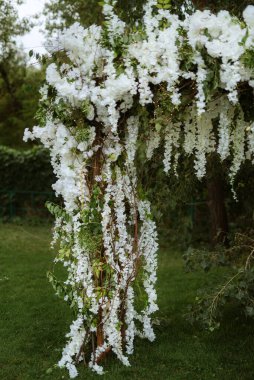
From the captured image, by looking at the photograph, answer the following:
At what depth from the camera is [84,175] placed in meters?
4.85

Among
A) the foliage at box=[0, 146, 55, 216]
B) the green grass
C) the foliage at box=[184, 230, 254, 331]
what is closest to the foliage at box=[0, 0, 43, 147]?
the foliage at box=[0, 146, 55, 216]

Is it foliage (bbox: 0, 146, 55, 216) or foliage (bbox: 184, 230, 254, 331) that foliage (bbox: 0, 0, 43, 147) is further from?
foliage (bbox: 184, 230, 254, 331)

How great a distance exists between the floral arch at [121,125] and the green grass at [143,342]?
300 mm

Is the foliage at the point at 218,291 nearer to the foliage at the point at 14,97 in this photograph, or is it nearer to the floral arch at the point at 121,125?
the floral arch at the point at 121,125

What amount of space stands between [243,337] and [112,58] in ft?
12.4

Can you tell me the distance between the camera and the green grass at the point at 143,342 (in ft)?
17.0

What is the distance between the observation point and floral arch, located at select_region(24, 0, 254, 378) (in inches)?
152

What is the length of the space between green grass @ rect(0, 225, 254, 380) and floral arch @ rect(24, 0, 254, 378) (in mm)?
300

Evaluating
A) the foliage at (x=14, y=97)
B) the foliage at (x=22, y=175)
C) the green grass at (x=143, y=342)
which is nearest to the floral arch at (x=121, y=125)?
the green grass at (x=143, y=342)

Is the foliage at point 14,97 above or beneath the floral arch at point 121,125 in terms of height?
above

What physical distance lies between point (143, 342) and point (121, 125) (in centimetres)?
260

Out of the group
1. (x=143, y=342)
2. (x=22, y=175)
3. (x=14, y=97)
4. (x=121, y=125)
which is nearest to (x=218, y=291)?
(x=143, y=342)

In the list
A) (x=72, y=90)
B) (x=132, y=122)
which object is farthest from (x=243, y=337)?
(x=72, y=90)

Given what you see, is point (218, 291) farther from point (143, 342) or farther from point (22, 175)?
point (22, 175)
